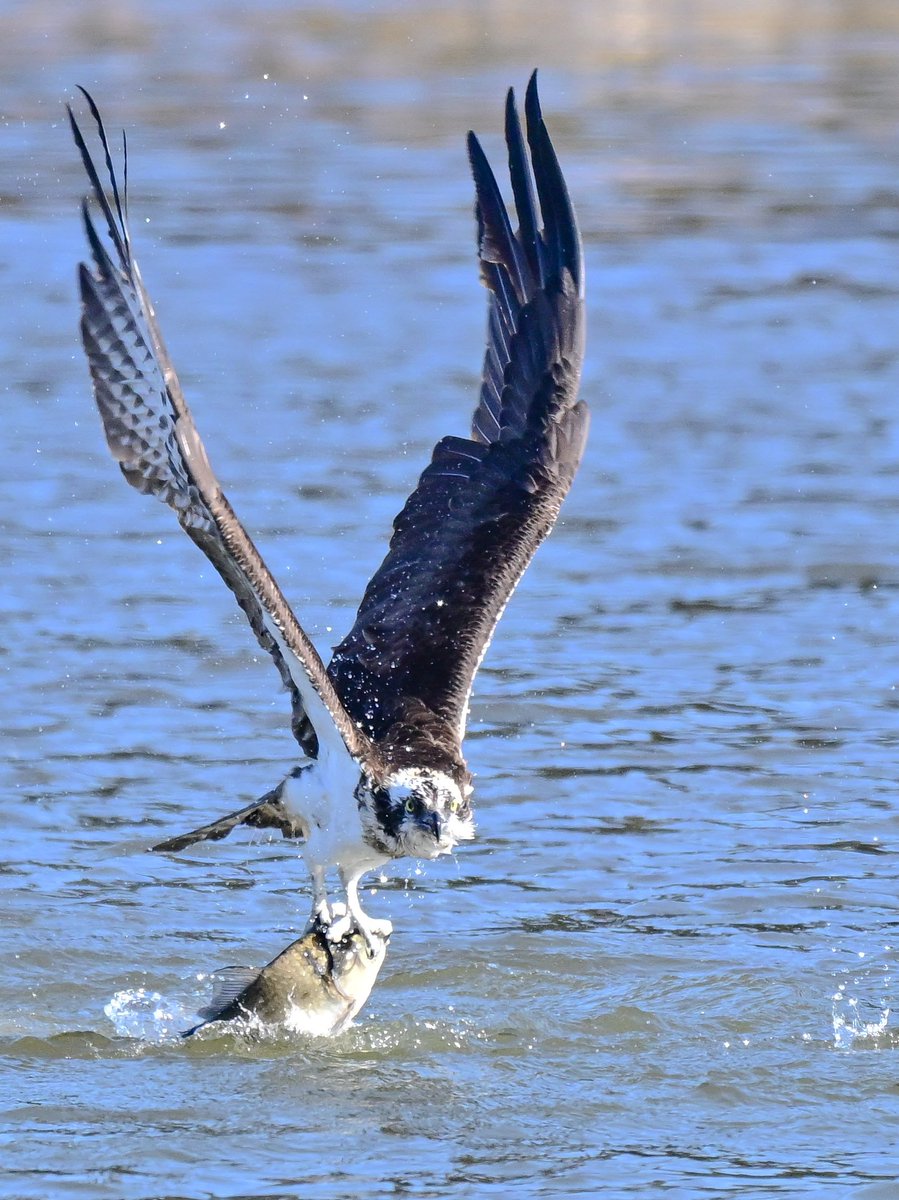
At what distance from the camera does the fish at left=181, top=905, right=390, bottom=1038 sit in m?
6.74

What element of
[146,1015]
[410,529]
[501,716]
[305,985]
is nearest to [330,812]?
[305,985]

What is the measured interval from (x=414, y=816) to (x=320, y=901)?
48 cm

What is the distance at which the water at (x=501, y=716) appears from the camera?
662 centimetres

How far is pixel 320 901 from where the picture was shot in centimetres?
712

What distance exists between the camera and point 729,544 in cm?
1184

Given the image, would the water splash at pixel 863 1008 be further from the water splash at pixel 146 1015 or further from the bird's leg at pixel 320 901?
the water splash at pixel 146 1015

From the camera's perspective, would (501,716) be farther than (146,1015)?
Yes

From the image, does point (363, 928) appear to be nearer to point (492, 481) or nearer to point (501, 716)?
point (492, 481)

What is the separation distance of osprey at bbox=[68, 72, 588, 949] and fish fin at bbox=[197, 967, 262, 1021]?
0.91ft

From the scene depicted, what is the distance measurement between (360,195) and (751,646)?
1049cm

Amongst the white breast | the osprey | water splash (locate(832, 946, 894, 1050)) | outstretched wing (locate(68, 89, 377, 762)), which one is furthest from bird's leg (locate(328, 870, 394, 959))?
water splash (locate(832, 946, 894, 1050))

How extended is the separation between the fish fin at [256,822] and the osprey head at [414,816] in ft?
1.26

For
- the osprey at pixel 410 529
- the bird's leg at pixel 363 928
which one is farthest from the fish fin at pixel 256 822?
the bird's leg at pixel 363 928

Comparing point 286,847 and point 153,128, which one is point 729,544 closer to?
point 286,847
